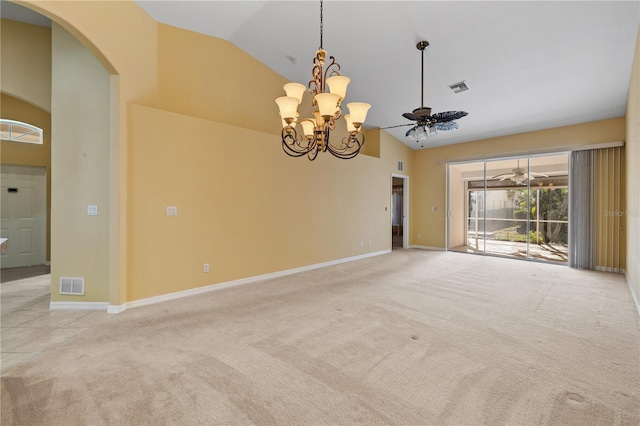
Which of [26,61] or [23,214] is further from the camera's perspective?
[23,214]

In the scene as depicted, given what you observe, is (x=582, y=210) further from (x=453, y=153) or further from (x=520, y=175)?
(x=453, y=153)

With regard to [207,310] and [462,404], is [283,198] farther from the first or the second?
[462,404]

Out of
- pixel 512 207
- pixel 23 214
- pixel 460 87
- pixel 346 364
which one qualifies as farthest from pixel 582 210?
pixel 23 214

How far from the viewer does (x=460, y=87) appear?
508cm

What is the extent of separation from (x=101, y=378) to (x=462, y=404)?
2570 millimetres

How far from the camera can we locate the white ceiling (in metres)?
3.52

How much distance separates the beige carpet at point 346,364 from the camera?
5.82 ft

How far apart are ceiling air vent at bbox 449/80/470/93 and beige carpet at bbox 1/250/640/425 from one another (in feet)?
11.8

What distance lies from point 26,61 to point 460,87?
7.49 metres

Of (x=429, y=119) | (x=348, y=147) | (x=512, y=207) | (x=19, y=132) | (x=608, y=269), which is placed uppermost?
(x=19, y=132)

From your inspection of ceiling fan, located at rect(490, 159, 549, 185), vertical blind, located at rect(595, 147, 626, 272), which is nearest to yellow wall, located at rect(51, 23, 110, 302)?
vertical blind, located at rect(595, 147, 626, 272)

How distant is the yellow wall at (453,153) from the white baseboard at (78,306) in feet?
25.6

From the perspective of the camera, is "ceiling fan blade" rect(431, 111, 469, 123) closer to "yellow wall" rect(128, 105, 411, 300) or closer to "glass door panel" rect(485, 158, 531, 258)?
"yellow wall" rect(128, 105, 411, 300)

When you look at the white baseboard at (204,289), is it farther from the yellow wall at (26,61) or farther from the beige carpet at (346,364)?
the yellow wall at (26,61)
